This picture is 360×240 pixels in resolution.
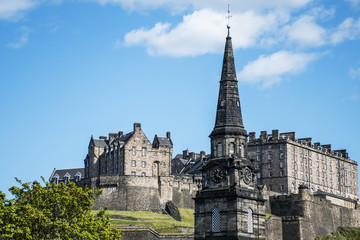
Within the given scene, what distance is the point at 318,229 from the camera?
364 feet

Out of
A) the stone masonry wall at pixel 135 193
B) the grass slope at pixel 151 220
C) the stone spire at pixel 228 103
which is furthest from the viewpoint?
the stone masonry wall at pixel 135 193

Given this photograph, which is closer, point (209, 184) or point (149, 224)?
point (209, 184)

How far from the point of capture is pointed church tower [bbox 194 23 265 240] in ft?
180

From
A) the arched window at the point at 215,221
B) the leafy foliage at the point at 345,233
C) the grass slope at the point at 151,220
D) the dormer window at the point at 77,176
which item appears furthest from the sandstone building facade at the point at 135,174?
the arched window at the point at 215,221

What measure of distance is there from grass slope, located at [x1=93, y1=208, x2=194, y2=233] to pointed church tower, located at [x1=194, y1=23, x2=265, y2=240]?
33.2 meters

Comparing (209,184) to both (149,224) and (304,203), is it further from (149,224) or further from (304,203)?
(304,203)

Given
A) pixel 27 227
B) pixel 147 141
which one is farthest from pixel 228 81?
pixel 147 141

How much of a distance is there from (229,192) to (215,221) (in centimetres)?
268

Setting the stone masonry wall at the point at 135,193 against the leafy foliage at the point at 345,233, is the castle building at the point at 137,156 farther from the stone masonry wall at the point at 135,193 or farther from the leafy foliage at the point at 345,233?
the leafy foliage at the point at 345,233

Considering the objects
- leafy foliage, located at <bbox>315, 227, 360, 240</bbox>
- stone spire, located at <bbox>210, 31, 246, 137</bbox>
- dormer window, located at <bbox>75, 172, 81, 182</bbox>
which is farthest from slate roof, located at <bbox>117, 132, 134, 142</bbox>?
stone spire, located at <bbox>210, 31, 246, 137</bbox>

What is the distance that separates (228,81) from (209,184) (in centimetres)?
905

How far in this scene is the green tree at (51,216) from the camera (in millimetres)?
48250

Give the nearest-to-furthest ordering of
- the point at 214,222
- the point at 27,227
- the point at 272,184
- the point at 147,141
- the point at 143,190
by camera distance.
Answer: the point at 27,227 < the point at 214,222 < the point at 143,190 < the point at 147,141 < the point at 272,184

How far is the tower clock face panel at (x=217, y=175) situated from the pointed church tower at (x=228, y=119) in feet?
4.23
